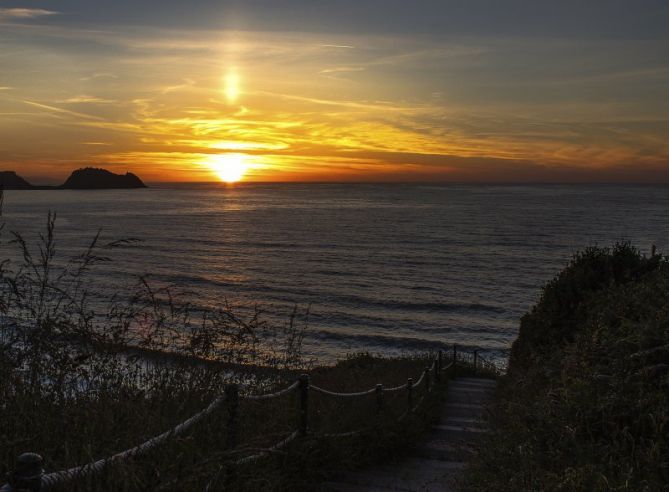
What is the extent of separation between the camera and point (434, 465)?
7582mm

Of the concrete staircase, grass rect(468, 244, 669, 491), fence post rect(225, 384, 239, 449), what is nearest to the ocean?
the concrete staircase

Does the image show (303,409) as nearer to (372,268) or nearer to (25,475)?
(25,475)

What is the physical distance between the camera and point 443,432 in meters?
10.3

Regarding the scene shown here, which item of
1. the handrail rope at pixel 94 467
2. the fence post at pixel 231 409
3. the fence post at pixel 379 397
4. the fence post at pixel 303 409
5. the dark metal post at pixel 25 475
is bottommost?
the fence post at pixel 379 397

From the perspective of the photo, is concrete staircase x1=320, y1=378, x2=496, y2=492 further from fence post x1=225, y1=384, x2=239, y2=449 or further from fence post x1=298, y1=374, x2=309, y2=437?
fence post x1=225, y1=384, x2=239, y2=449

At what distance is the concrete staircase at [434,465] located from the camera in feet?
20.2

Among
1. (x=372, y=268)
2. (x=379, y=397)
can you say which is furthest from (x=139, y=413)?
(x=372, y=268)

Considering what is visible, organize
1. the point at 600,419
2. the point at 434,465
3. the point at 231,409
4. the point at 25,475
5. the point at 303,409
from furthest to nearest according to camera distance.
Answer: the point at 434,465
the point at 303,409
the point at 600,419
the point at 231,409
the point at 25,475

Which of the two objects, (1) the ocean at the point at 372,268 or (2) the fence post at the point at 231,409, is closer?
(2) the fence post at the point at 231,409

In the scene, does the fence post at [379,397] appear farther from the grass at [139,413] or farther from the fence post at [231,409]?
the fence post at [231,409]

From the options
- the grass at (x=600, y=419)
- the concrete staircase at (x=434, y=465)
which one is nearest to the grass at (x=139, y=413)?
the concrete staircase at (x=434, y=465)

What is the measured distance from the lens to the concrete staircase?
6.17 meters

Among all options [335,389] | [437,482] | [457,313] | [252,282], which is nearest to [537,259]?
[457,313]

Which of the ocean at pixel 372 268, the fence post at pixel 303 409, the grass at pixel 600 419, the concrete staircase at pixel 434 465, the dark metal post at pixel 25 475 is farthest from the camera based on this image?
the ocean at pixel 372 268
